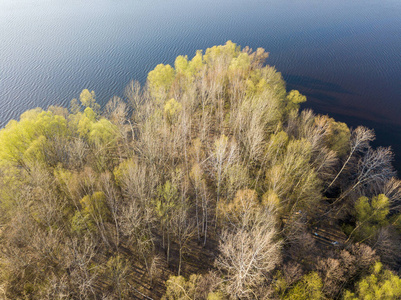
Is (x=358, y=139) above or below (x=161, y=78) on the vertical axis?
below

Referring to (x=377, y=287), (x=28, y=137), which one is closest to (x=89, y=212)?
(x=28, y=137)

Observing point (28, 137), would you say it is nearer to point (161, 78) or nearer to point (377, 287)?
point (161, 78)

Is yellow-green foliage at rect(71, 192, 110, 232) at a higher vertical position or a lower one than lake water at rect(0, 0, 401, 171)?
lower

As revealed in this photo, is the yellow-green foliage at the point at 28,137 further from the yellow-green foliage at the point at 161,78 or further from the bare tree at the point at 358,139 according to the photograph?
the bare tree at the point at 358,139

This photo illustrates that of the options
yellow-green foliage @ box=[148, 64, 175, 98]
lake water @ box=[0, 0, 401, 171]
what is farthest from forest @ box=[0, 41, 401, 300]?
lake water @ box=[0, 0, 401, 171]

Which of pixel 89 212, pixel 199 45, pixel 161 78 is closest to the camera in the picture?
pixel 89 212

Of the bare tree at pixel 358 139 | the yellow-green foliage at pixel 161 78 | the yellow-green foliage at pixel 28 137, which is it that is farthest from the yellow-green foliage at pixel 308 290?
the yellow-green foliage at pixel 161 78

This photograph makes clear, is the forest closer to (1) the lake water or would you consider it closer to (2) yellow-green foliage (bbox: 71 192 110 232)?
(2) yellow-green foliage (bbox: 71 192 110 232)
